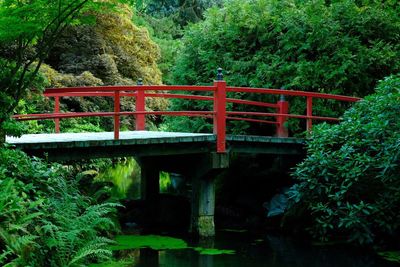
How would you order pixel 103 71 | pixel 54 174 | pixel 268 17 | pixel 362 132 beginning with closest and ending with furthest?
pixel 54 174, pixel 362 132, pixel 268 17, pixel 103 71

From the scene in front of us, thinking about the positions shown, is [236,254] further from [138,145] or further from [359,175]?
[138,145]

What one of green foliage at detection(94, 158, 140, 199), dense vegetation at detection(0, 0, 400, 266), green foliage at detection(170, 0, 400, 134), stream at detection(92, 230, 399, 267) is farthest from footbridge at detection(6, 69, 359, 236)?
green foliage at detection(94, 158, 140, 199)

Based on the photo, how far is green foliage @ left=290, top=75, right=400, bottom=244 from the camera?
9641 mm

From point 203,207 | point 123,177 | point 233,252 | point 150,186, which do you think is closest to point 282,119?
point 203,207

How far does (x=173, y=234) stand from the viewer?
10930 mm

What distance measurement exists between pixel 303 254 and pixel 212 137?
99.2 inches

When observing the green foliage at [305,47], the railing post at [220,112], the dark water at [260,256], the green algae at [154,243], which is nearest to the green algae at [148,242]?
the green algae at [154,243]

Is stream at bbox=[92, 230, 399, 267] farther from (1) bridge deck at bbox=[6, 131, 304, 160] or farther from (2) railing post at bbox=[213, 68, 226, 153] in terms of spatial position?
(2) railing post at bbox=[213, 68, 226, 153]

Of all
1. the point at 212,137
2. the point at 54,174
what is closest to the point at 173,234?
the point at 212,137

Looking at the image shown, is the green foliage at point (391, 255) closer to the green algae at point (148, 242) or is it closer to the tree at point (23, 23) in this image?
the green algae at point (148, 242)

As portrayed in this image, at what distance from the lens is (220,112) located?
35.6 feet

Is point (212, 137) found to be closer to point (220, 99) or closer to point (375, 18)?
point (220, 99)

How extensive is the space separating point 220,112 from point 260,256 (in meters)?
2.63

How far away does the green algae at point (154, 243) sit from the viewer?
31.5 feet
